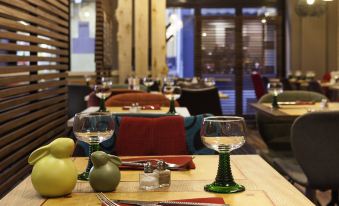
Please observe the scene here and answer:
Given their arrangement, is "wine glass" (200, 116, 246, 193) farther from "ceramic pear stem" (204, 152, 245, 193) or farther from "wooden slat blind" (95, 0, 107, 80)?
"wooden slat blind" (95, 0, 107, 80)

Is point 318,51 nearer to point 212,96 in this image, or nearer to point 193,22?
point 193,22

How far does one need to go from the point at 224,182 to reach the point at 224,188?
0.03 metres

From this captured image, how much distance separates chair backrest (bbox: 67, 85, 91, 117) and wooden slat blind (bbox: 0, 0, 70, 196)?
Answer: 93.7 inches

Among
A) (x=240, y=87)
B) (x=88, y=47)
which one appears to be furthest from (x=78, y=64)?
(x=240, y=87)

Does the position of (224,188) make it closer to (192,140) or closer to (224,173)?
(224,173)

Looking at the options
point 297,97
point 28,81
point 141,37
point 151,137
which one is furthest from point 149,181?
point 141,37

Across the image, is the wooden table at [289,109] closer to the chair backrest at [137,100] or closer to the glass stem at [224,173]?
the chair backrest at [137,100]

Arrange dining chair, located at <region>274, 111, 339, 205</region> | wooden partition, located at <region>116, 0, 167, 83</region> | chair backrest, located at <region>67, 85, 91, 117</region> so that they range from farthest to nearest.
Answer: wooden partition, located at <region>116, 0, 167, 83</region> → chair backrest, located at <region>67, 85, 91, 117</region> → dining chair, located at <region>274, 111, 339, 205</region>

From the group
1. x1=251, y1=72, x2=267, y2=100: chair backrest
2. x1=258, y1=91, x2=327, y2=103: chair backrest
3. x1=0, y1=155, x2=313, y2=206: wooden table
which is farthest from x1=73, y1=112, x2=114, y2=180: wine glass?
x1=251, y1=72, x2=267, y2=100: chair backrest

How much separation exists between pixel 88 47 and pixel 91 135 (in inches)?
360

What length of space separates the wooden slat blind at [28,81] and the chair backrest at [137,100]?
459mm

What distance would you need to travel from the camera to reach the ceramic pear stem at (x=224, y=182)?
1546mm

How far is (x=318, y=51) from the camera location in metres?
11.4

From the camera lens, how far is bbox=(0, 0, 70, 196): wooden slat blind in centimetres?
297
